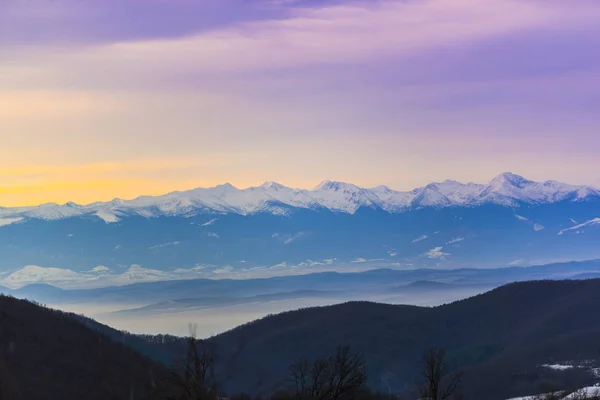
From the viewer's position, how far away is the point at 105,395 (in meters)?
159

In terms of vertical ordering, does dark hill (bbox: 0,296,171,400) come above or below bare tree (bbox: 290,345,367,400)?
above

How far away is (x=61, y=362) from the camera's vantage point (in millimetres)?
171375

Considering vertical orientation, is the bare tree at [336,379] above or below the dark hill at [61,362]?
below

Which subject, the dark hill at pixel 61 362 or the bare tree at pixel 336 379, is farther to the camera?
the dark hill at pixel 61 362

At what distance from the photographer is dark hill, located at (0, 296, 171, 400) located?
515 ft

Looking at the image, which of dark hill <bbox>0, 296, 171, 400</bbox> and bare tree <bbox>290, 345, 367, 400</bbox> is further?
dark hill <bbox>0, 296, 171, 400</bbox>

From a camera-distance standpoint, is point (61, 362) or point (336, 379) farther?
point (61, 362)

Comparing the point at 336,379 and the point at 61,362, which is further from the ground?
the point at 61,362

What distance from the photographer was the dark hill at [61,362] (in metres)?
157

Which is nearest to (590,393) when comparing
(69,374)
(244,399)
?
(244,399)

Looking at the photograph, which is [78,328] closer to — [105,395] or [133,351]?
[133,351]

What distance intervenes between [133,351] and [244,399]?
5735 centimetres

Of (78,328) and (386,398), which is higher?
(78,328)

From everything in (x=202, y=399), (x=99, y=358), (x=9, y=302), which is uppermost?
(x=9, y=302)
